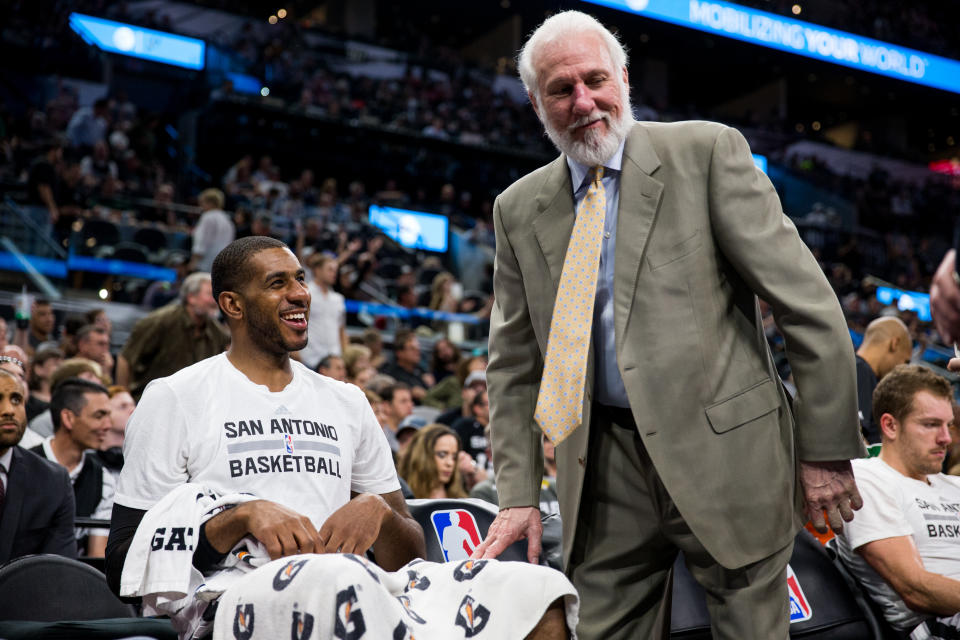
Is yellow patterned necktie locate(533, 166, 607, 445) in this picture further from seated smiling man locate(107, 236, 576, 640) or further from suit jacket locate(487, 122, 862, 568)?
seated smiling man locate(107, 236, 576, 640)

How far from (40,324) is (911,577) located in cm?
702

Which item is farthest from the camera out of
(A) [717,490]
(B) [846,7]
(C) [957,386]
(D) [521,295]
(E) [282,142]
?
(B) [846,7]

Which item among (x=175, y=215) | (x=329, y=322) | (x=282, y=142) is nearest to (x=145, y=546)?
(x=329, y=322)

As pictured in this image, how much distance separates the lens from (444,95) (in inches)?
812

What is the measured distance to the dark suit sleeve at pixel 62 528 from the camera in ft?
11.6

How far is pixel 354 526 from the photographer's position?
7.49ft

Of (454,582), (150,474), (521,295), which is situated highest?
(521,295)

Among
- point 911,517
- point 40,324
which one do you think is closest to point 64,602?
point 911,517

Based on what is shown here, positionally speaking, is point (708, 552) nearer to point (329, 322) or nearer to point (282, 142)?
point (329, 322)

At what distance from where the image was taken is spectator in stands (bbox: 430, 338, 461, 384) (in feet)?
30.5

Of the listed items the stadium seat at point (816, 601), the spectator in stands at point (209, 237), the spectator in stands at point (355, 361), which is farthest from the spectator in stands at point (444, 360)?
the stadium seat at point (816, 601)

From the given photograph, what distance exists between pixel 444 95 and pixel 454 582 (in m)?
19.3

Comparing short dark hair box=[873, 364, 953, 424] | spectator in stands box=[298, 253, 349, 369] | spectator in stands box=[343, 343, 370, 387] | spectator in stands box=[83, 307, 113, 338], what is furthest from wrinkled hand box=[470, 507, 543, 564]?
spectator in stands box=[298, 253, 349, 369]

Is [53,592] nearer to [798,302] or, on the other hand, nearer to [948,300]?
[798,302]
